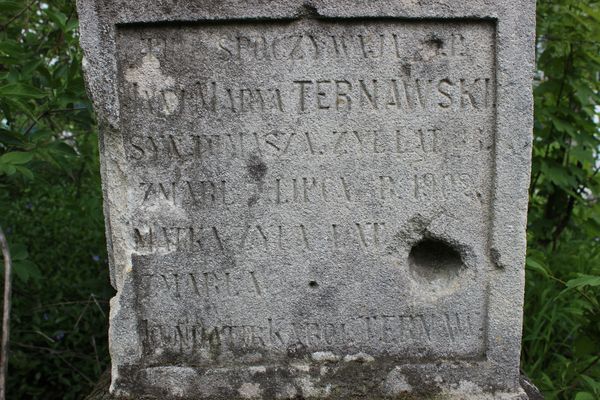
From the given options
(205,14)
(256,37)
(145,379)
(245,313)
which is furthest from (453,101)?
(145,379)

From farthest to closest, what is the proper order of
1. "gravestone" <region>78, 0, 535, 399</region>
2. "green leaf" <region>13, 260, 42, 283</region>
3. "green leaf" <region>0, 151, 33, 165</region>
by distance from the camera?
"green leaf" <region>13, 260, 42, 283</region>, "green leaf" <region>0, 151, 33, 165</region>, "gravestone" <region>78, 0, 535, 399</region>

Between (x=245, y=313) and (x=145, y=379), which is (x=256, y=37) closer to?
(x=245, y=313)

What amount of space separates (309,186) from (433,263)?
1.89 feet

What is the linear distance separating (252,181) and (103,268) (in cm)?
191

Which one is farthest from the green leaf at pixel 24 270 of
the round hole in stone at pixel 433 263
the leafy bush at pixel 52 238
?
the round hole in stone at pixel 433 263

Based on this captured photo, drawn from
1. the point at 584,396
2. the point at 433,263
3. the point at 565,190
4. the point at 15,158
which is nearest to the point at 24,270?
the point at 15,158

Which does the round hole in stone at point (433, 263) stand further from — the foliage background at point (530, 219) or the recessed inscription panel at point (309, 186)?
the foliage background at point (530, 219)

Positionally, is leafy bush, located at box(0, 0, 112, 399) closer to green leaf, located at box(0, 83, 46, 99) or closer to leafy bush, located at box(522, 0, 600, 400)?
green leaf, located at box(0, 83, 46, 99)

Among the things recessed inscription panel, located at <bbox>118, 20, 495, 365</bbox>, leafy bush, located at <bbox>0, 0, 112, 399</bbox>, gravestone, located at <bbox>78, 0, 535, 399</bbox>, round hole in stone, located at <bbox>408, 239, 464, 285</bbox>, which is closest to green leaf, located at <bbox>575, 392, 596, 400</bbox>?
gravestone, located at <bbox>78, 0, 535, 399</bbox>

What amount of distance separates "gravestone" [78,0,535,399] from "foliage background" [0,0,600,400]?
25.2 inches

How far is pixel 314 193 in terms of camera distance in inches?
86.2

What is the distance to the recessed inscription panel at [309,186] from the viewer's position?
2102 mm

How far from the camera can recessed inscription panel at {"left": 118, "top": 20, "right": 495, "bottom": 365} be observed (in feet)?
6.89

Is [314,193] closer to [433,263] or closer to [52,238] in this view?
[433,263]
